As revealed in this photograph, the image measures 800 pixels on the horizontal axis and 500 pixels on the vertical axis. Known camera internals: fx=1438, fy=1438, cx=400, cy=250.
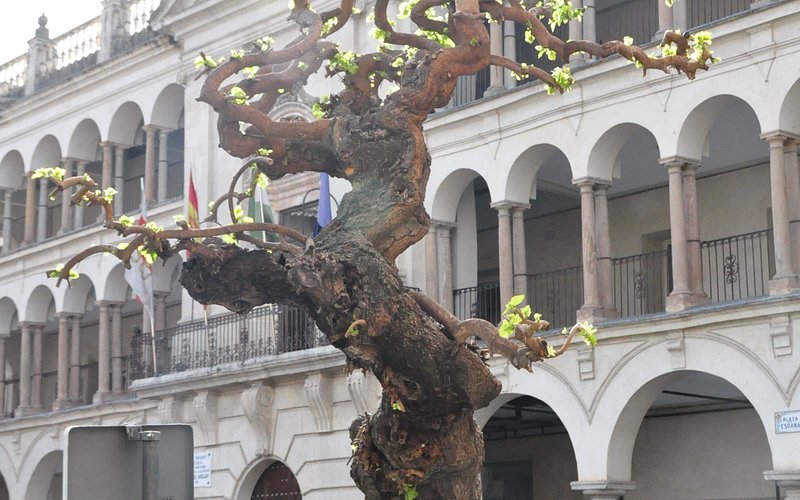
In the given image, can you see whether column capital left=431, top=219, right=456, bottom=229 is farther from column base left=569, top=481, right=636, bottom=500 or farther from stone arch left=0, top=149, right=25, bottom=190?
stone arch left=0, top=149, right=25, bottom=190

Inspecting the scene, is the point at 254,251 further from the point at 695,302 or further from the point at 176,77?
the point at 176,77

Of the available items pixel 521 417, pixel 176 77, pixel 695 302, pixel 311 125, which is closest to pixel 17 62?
pixel 176 77

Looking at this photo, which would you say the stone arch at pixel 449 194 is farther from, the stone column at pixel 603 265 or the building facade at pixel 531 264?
the stone column at pixel 603 265

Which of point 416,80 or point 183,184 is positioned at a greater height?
point 183,184

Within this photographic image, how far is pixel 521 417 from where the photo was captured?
25.5 meters

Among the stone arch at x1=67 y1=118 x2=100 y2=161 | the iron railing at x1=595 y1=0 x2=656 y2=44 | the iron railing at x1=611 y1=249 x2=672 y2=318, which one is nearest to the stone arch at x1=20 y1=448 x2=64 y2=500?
the stone arch at x1=67 y1=118 x2=100 y2=161

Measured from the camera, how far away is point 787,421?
57.9 feet

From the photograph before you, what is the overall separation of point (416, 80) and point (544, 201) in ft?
60.2

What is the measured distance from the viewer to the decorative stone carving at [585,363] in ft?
65.8

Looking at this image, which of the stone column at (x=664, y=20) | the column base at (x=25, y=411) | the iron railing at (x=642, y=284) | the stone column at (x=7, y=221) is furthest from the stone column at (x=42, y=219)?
A: the stone column at (x=664, y=20)

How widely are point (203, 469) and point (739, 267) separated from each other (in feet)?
34.3

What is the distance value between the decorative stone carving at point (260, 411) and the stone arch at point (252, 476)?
1.25 ft

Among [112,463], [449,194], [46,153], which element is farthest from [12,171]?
[112,463]

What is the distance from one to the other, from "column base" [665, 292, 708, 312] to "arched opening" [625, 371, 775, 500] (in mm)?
2609
